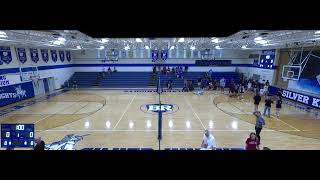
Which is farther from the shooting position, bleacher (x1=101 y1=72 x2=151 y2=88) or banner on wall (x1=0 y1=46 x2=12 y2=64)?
bleacher (x1=101 y1=72 x2=151 y2=88)

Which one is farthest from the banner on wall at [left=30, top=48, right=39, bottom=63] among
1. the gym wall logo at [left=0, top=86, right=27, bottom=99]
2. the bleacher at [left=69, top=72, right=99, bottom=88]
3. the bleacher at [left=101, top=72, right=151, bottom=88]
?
the bleacher at [left=101, top=72, right=151, bottom=88]

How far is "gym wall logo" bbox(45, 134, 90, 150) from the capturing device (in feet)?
26.7

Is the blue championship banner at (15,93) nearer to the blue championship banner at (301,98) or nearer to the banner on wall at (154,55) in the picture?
the banner on wall at (154,55)

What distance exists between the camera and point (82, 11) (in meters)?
1.66

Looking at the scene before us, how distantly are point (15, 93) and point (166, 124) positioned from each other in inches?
490

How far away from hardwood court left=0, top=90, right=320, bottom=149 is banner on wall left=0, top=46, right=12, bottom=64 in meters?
3.74

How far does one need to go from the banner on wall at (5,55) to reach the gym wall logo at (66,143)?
33.0 ft

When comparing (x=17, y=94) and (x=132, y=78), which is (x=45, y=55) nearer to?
(x=17, y=94)

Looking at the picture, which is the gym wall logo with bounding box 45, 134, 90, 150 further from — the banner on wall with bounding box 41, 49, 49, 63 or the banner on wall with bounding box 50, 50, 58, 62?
the banner on wall with bounding box 50, 50, 58, 62

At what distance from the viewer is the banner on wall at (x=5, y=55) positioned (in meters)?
15.5
